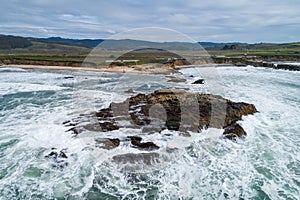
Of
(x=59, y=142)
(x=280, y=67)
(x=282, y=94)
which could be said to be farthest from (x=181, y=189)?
(x=280, y=67)

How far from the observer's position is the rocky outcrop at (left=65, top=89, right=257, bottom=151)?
13.5 metres

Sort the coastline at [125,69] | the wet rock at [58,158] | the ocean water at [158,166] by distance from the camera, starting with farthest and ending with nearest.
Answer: the coastline at [125,69] → the wet rock at [58,158] → the ocean water at [158,166]

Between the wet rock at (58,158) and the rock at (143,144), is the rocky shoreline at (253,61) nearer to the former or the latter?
the rock at (143,144)

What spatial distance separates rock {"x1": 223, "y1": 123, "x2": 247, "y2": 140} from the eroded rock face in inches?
4.4

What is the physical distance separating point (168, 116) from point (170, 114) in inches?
8.9

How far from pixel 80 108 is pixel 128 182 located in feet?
34.1

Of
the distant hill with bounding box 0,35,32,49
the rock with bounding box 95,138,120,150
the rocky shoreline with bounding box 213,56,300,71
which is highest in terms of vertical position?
the distant hill with bounding box 0,35,32,49

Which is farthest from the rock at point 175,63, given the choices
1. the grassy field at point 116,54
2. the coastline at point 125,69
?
the coastline at point 125,69

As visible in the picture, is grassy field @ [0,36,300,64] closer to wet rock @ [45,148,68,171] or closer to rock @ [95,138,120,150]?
rock @ [95,138,120,150]

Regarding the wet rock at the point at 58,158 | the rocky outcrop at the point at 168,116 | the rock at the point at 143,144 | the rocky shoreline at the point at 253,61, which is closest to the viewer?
the wet rock at the point at 58,158

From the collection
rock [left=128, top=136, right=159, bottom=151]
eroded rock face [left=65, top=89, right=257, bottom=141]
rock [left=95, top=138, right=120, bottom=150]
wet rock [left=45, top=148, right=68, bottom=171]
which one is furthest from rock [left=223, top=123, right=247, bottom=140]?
wet rock [left=45, top=148, right=68, bottom=171]

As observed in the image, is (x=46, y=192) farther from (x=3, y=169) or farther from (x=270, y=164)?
(x=270, y=164)

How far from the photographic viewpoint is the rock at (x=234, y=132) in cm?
1324

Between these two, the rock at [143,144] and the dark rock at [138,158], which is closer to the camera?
the dark rock at [138,158]
